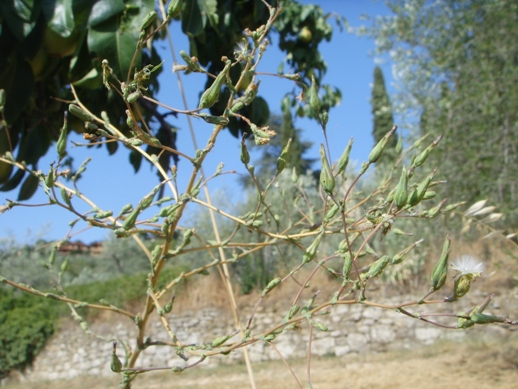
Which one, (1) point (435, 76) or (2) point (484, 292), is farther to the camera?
(2) point (484, 292)

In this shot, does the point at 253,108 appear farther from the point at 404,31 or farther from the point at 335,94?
the point at 404,31

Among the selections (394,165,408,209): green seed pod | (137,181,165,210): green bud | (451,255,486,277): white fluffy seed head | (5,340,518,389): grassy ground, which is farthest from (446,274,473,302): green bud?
(5,340,518,389): grassy ground

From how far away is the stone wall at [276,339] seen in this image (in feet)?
22.7

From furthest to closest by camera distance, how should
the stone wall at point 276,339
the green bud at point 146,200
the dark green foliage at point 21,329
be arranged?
the dark green foliage at point 21,329 < the stone wall at point 276,339 < the green bud at point 146,200

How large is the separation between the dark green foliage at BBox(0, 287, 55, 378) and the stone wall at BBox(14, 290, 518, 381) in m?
0.22

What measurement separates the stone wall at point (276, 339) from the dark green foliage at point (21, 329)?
0.22 metres

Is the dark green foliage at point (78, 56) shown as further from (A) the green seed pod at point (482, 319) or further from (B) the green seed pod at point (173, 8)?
(A) the green seed pod at point (482, 319)

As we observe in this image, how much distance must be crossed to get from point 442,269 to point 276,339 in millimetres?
7588

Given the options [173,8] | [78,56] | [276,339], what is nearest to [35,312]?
[276,339]

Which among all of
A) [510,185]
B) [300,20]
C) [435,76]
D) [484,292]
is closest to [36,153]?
[300,20]

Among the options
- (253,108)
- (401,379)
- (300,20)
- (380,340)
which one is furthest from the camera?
(380,340)

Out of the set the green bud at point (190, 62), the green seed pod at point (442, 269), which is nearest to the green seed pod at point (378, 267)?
the green seed pod at point (442, 269)

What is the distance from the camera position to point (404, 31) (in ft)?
19.6

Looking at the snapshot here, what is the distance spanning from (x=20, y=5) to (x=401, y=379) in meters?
3.29
